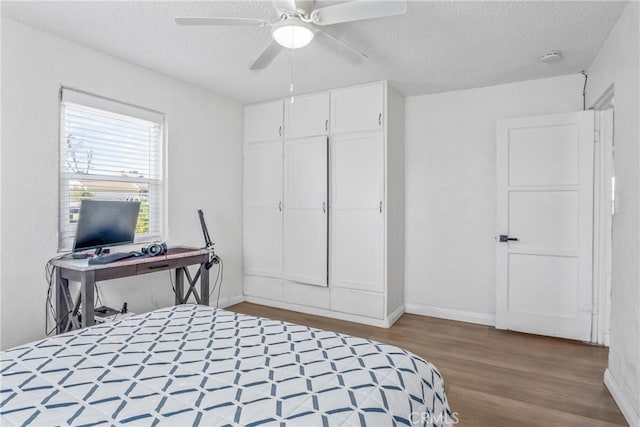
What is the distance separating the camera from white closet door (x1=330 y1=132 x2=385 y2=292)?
376 cm

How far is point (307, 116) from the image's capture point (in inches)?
163

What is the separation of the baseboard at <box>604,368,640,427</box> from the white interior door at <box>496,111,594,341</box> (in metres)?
0.92

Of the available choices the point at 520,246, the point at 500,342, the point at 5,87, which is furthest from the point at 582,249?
the point at 5,87

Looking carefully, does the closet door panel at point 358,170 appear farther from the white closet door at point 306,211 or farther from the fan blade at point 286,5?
the fan blade at point 286,5

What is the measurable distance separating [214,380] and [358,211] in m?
2.76

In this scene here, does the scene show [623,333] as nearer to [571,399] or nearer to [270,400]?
[571,399]

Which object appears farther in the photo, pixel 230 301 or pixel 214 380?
pixel 230 301

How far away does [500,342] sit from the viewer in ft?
10.8

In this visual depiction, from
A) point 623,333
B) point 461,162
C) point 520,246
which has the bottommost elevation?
point 623,333

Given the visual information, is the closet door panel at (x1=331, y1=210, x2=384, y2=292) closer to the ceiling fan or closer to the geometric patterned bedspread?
the ceiling fan

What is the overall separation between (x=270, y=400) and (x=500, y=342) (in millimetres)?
2877

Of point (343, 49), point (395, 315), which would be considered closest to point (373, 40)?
point (343, 49)

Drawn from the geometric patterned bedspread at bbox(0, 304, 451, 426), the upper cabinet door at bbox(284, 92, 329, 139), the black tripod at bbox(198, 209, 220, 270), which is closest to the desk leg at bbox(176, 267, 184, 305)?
the black tripod at bbox(198, 209, 220, 270)

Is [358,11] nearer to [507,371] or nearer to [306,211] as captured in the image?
[306,211]
